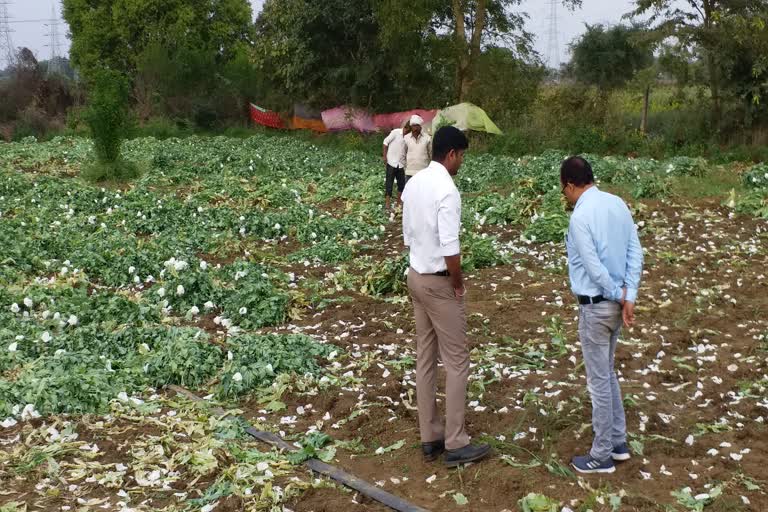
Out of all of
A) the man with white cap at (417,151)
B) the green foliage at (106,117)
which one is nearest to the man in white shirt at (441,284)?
the man with white cap at (417,151)

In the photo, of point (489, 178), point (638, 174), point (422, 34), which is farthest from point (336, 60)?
point (638, 174)

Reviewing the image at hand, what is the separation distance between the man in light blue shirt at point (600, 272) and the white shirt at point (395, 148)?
7671 millimetres

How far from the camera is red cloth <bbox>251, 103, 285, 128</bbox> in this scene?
31998 mm

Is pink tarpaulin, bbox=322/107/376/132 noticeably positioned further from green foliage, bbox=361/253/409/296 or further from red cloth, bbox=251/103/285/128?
green foliage, bbox=361/253/409/296

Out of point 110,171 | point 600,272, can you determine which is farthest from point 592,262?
point 110,171

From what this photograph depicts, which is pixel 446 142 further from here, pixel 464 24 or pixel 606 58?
pixel 606 58

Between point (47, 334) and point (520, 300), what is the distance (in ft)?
14.4

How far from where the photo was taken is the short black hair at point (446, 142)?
15.0ft

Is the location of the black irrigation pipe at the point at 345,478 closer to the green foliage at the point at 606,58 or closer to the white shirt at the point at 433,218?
the white shirt at the point at 433,218

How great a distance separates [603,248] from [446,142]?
1048 mm

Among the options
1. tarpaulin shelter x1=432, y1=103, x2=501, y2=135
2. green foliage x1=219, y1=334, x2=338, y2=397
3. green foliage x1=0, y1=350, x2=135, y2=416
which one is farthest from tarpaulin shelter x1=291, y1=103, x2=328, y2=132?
green foliage x1=0, y1=350, x2=135, y2=416

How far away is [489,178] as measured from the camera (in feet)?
50.4

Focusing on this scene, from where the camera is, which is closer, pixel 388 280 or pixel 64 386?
pixel 64 386

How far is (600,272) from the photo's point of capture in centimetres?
423
